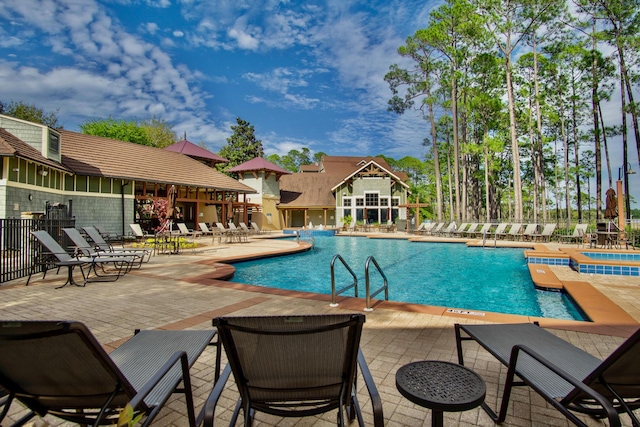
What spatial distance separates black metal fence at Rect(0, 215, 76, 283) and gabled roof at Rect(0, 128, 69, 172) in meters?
4.22

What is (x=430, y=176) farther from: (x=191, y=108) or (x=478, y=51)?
(x=191, y=108)

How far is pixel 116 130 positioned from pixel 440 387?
→ 38077 millimetres

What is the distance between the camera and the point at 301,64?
34.9 meters

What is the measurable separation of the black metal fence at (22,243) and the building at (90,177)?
5.54ft

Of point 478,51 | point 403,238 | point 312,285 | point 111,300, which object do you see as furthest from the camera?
point 478,51

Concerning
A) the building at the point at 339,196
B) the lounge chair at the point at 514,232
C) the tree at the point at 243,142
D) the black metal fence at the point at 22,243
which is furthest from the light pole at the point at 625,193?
the tree at the point at 243,142

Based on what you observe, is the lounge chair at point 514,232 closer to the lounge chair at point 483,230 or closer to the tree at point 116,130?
the lounge chair at point 483,230

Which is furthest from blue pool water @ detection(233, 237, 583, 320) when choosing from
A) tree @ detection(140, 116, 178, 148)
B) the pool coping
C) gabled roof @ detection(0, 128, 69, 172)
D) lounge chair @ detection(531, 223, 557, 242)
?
tree @ detection(140, 116, 178, 148)

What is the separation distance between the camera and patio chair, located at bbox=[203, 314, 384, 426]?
4.62ft

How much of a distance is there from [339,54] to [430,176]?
53.0 feet

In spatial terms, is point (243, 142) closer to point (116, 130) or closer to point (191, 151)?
point (116, 130)

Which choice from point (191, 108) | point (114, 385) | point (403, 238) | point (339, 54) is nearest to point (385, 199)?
point (403, 238)

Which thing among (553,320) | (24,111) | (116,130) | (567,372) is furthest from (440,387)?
(116,130)

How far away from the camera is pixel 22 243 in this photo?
6.96 meters
